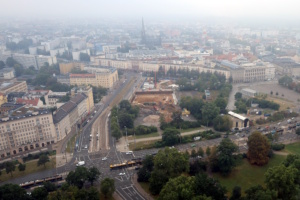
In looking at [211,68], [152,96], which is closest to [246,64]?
[211,68]

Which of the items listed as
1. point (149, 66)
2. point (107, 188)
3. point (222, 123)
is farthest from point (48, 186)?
point (149, 66)

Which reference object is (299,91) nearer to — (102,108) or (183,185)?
(102,108)

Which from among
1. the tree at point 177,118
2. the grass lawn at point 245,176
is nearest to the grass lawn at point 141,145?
the tree at point 177,118

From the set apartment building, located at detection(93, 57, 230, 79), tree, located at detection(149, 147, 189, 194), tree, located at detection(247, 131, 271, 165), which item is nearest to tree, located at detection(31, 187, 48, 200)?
tree, located at detection(149, 147, 189, 194)

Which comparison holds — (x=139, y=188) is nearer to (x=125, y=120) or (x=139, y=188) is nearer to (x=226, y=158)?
(x=226, y=158)

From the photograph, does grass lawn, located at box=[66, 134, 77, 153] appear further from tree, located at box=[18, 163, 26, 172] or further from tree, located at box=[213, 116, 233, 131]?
tree, located at box=[213, 116, 233, 131]

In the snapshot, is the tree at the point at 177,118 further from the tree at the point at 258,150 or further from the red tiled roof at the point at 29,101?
the red tiled roof at the point at 29,101
